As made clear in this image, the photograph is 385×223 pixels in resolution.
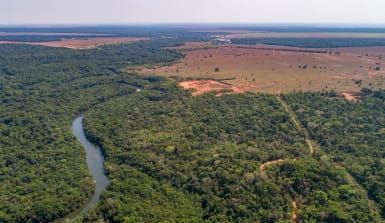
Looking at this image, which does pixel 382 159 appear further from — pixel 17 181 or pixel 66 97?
pixel 66 97

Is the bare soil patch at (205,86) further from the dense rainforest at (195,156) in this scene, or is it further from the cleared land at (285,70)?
the dense rainforest at (195,156)

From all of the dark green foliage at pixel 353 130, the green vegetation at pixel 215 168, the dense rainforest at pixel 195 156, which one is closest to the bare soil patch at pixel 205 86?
the dense rainforest at pixel 195 156

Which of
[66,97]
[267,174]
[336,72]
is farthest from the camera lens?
[336,72]

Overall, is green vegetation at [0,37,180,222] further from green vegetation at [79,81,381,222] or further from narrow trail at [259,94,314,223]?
narrow trail at [259,94,314,223]

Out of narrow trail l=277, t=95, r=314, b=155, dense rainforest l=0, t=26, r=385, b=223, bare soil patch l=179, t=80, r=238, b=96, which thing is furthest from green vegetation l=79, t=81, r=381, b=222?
bare soil patch l=179, t=80, r=238, b=96

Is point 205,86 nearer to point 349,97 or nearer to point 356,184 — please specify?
point 349,97

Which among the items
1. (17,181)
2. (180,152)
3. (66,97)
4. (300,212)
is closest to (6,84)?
(66,97)

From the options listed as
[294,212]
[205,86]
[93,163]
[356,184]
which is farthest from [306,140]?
[205,86]
